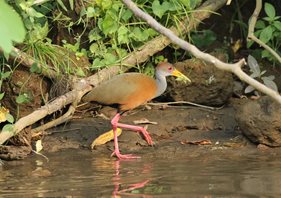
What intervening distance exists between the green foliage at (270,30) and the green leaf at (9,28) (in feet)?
21.9

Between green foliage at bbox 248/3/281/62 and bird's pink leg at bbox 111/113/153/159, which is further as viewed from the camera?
green foliage at bbox 248/3/281/62

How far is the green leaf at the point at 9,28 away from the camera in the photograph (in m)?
1.30

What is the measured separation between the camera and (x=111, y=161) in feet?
22.2

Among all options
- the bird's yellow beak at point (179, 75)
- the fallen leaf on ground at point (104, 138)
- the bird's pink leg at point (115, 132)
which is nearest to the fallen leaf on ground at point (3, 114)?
the fallen leaf on ground at point (104, 138)

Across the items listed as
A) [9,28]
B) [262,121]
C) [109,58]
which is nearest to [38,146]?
[109,58]

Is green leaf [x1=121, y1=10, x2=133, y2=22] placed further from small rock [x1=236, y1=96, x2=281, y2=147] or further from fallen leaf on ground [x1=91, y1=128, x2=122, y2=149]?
small rock [x1=236, y1=96, x2=281, y2=147]

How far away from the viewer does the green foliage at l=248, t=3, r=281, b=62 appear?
7.81 metres

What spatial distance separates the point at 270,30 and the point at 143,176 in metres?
2.82

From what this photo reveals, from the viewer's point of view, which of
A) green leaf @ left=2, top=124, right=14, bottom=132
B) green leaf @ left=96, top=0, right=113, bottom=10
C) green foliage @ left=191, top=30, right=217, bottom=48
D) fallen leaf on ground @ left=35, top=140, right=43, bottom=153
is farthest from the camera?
green foliage @ left=191, top=30, right=217, bottom=48

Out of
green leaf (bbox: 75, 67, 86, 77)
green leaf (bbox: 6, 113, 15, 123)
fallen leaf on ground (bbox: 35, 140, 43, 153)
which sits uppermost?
green leaf (bbox: 75, 67, 86, 77)

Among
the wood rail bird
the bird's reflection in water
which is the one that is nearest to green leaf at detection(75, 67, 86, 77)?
the wood rail bird

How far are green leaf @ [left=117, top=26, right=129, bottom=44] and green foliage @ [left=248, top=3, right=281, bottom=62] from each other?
1.48 m

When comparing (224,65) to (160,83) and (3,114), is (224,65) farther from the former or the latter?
(160,83)

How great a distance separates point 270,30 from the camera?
784 cm
